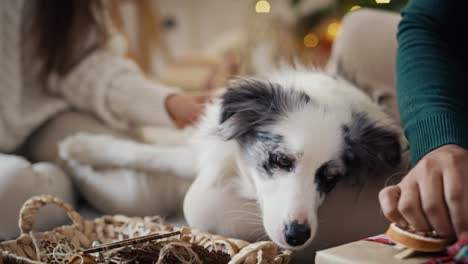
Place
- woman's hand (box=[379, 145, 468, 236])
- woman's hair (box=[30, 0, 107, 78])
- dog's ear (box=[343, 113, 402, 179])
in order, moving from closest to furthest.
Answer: woman's hand (box=[379, 145, 468, 236]) < dog's ear (box=[343, 113, 402, 179]) < woman's hair (box=[30, 0, 107, 78])

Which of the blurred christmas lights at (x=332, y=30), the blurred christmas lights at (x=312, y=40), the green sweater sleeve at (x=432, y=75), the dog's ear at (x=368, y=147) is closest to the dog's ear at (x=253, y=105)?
the dog's ear at (x=368, y=147)

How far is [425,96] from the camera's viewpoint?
2.81 feet

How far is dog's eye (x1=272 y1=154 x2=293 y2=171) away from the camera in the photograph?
99 cm

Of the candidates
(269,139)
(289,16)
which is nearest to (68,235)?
(269,139)

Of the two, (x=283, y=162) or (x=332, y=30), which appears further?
(x=332, y=30)

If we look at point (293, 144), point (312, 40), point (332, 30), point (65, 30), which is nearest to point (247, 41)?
point (312, 40)

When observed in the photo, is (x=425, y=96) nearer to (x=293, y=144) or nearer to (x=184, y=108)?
(x=293, y=144)

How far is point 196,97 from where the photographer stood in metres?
1.55

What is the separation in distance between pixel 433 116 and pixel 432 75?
11 centimetres

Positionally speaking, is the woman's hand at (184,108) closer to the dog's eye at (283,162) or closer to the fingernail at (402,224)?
the dog's eye at (283,162)

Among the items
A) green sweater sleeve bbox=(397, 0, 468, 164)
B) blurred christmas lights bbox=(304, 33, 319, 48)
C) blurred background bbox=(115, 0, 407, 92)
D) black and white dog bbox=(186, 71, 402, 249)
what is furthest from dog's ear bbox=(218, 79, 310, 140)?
blurred christmas lights bbox=(304, 33, 319, 48)

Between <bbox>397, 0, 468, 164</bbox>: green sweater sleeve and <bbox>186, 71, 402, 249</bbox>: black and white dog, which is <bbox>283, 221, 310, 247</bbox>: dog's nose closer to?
<bbox>186, 71, 402, 249</bbox>: black and white dog

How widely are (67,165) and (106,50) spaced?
0.41 m

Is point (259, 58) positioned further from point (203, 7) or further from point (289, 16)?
→ point (203, 7)
